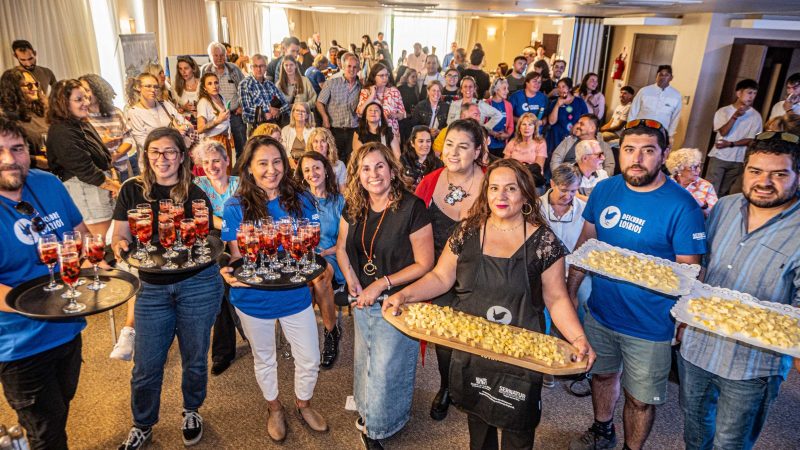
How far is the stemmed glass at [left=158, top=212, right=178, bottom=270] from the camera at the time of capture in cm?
252

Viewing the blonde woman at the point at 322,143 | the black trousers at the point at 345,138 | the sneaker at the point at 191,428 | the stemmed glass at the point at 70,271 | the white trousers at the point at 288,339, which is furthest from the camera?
the black trousers at the point at 345,138

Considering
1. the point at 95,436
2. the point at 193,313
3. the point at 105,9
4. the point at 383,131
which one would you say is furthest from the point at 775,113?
the point at 105,9

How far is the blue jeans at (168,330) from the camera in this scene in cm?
259

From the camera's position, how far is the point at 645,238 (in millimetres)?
2574

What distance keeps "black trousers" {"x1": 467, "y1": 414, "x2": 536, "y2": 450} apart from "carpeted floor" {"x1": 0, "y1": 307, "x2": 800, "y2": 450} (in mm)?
612

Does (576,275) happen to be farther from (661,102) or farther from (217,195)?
(661,102)

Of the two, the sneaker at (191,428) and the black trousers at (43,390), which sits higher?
the black trousers at (43,390)

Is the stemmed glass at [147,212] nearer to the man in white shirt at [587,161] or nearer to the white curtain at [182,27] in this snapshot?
the man in white shirt at [587,161]

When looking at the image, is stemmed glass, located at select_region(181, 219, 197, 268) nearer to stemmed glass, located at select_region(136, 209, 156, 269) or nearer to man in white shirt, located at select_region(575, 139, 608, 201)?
stemmed glass, located at select_region(136, 209, 156, 269)

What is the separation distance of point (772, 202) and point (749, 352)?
69 cm

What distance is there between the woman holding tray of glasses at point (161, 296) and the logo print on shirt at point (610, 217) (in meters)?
2.21

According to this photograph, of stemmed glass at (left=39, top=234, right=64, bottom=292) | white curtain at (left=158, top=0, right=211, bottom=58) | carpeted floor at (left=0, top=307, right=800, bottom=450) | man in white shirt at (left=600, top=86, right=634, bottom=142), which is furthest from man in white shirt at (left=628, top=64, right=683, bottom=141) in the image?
white curtain at (left=158, top=0, right=211, bottom=58)

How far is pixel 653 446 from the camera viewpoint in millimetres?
3078

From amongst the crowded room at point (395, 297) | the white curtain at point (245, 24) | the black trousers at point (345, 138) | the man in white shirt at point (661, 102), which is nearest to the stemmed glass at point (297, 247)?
the crowded room at point (395, 297)
